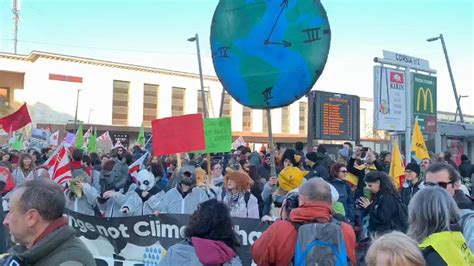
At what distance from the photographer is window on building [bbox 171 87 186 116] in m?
56.4

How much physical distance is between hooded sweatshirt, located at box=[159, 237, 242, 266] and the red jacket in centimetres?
37

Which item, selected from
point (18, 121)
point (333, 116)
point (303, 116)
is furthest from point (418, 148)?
point (303, 116)

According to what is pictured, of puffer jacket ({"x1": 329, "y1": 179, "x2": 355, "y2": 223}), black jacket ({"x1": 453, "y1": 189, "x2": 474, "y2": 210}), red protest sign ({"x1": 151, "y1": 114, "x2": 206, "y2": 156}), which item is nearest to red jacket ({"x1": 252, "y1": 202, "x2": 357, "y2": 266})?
black jacket ({"x1": 453, "y1": 189, "x2": 474, "y2": 210})

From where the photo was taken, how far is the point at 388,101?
11.8 metres

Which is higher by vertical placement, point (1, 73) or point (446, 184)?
point (1, 73)

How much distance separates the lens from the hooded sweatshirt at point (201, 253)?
9.82ft

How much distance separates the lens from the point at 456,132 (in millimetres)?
17812

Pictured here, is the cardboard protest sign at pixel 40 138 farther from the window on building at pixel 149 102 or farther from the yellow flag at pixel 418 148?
the window on building at pixel 149 102

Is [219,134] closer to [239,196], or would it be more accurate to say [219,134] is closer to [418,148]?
[239,196]

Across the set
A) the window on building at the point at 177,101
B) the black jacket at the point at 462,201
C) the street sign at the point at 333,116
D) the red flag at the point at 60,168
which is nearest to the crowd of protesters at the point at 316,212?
the black jacket at the point at 462,201

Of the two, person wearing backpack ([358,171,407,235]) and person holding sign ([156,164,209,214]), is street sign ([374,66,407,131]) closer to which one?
person wearing backpack ([358,171,407,235])

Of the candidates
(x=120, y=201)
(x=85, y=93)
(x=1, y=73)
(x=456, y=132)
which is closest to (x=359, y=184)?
(x=120, y=201)

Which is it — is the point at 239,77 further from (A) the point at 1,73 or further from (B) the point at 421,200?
(A) the point at 1,73

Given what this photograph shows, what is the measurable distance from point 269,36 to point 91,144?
51.4 ft
